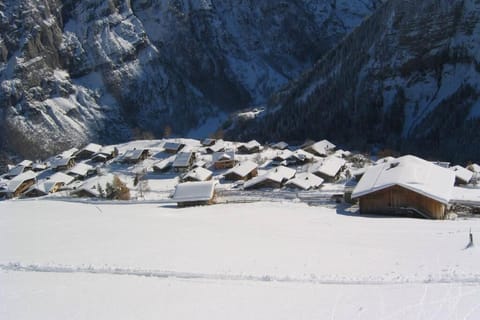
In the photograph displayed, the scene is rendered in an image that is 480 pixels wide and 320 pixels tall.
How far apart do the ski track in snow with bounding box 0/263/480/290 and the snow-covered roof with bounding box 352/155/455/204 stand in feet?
54.5

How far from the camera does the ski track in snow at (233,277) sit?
11625 mm

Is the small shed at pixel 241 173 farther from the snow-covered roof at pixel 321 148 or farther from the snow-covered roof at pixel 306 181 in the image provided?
the snow-covered roof at pixel 321 148

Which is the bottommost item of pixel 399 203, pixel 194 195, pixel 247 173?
pixel 247 173

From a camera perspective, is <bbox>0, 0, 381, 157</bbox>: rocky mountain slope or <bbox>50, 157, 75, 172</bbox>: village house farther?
<bbox>0, 0, 381, 157</bbox>: rocky mountain slope

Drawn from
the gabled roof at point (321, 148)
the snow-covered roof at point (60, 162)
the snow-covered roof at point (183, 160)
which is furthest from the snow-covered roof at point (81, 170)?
the gabled roof at point (321, 148)

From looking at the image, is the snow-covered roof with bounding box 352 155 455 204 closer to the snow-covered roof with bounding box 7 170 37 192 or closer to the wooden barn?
the wooden barn

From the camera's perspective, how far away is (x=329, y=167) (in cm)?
5291

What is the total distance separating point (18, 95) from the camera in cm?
13062

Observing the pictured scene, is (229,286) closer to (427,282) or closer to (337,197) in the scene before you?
(427,282)

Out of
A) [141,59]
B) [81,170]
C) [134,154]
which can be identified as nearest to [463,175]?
[134,154]

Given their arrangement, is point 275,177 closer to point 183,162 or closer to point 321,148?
point 183,162

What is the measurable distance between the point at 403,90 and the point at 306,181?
61.6 metres

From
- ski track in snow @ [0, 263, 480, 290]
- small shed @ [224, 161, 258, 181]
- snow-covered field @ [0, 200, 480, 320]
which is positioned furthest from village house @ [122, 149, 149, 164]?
ski track in snow @ [0, 263, 480, 290]

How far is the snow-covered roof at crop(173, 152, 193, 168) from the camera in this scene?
61344 mm
